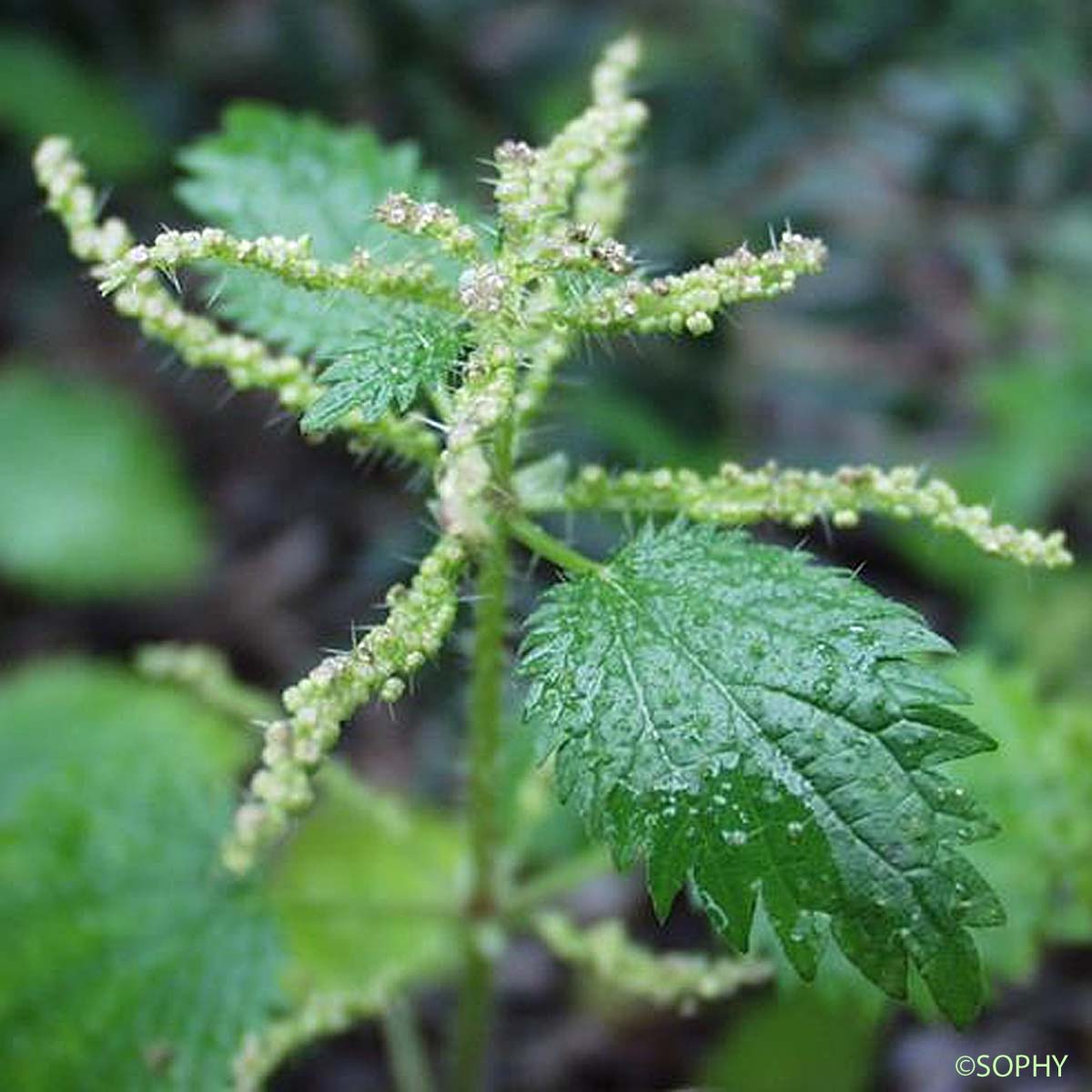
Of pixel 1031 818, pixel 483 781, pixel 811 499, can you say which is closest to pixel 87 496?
pixel 483 781

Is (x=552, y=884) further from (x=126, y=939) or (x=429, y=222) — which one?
(x=429, y=222)

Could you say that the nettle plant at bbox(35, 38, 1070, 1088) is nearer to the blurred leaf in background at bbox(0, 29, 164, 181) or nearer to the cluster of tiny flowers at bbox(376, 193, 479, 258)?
the cluster of tiny flowers at bbox(376, 193, 479, 258)

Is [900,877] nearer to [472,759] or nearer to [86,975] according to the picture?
[472,759]

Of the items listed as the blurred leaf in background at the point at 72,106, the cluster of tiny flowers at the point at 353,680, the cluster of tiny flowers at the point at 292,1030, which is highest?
the blurred leaf in background at the point at 72,106

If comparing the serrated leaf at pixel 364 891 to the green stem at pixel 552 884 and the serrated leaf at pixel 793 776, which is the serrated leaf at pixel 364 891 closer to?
the green stem at pixel 552 884

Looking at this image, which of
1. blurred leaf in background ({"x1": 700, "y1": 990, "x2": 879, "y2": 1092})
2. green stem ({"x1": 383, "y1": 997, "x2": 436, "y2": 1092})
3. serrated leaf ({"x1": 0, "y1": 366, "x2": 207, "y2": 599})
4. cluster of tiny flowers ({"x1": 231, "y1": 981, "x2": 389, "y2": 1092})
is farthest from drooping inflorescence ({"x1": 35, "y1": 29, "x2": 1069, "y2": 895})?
serrated leaf ({"x1": 0, "y1": 366, "x2": 207, "y2": 599})

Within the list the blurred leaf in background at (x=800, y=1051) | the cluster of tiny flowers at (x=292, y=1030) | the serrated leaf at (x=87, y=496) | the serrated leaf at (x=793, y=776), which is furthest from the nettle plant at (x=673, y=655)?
the serrated leaf at (x=87, y=496)

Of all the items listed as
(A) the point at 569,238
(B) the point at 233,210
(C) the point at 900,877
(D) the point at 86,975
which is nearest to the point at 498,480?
(A) the point at 569,238
